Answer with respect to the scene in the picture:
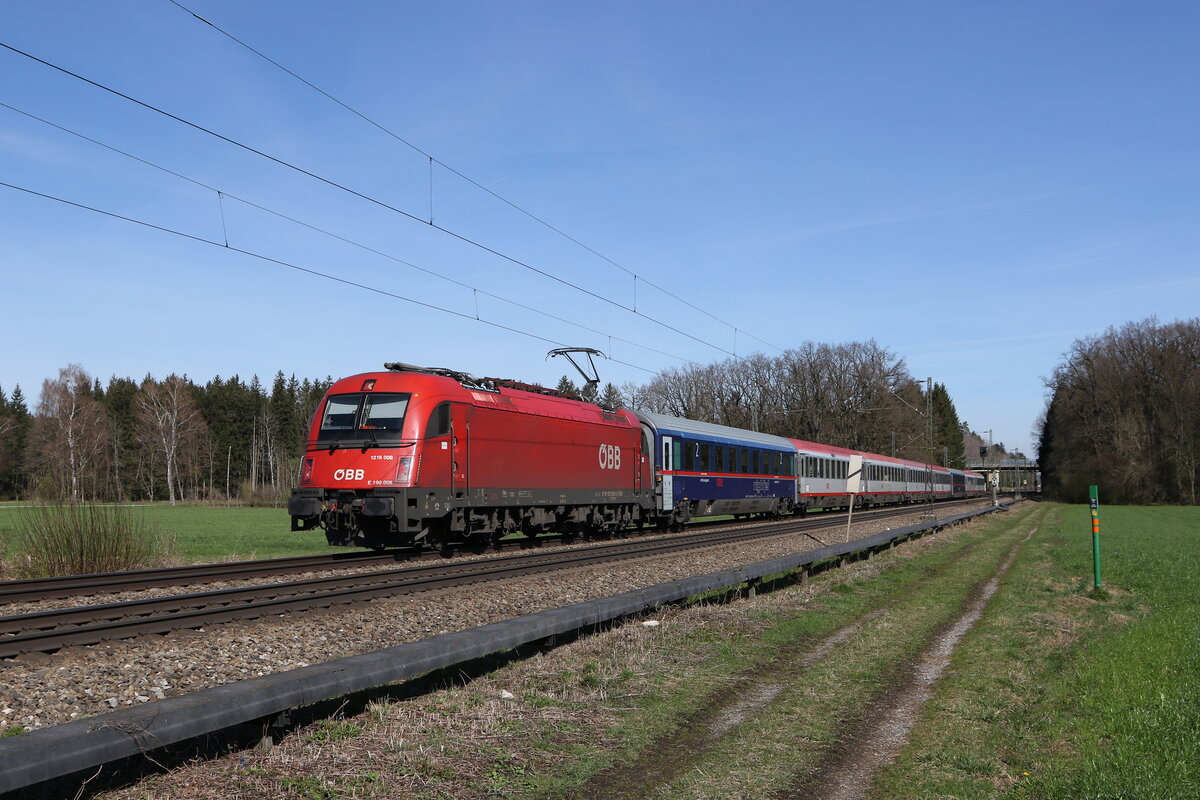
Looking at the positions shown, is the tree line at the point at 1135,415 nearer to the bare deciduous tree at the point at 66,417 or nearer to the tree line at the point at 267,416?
the tree line at the point at 267,416

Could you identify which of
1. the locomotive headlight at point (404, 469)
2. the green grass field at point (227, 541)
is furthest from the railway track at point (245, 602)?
the green grass field at point (227, 541)

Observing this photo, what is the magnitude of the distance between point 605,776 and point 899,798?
67.1 inches

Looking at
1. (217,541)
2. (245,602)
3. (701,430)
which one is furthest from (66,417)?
(245,602)

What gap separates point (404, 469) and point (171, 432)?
225ft

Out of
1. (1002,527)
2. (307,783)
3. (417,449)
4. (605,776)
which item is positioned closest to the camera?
(307,783)

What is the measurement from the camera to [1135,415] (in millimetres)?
76625

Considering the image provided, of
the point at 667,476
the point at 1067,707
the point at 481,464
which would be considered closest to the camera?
the point at 1067,707

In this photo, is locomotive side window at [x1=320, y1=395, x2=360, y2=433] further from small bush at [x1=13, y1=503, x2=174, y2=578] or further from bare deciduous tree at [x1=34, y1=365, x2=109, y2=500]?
bare deciduous tree at [x1=34, y1=365, x2=109, y2=500]

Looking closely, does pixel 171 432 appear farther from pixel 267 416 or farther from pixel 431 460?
pixel 431 460

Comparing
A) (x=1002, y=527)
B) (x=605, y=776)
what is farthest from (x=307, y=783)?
(x=1002, y=527)

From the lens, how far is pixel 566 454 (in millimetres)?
22312

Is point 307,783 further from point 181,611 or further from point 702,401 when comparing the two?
point 702,401

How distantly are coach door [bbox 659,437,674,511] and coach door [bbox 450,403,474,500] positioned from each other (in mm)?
10777

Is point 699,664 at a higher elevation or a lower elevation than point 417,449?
lower
